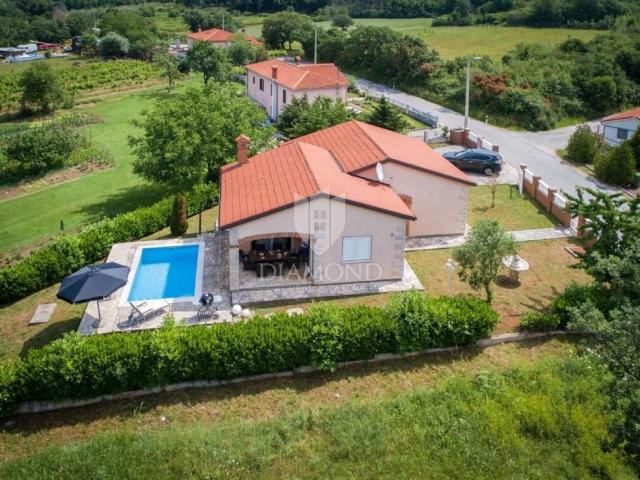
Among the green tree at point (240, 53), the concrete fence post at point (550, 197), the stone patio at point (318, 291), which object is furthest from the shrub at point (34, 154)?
the green tree at point (240, 53)

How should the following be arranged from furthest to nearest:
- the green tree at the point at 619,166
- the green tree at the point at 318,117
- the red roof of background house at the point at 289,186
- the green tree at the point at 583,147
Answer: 1. the green tree at the point at 583,147
2. the green tree at the point at 318,117
3. the green tree at the point at 619,166
4. the red roof of background house at the point at 289,186

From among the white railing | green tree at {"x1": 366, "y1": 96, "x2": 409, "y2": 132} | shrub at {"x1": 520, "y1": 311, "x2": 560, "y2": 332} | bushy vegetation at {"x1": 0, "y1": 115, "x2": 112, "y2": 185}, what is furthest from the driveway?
bushy vegetation at {"x1": 0, "y1": 115, "x2": 112, "y2": 185}

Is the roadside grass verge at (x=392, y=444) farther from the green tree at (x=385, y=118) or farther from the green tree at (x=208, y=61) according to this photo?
the green tree at (x=208, y=61)

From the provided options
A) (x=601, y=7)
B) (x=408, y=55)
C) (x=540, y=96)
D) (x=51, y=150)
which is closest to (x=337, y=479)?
(x=51, y=150)

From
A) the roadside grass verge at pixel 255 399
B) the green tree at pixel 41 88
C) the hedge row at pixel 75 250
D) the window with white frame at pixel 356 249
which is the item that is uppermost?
the green tree at pixel 41 88

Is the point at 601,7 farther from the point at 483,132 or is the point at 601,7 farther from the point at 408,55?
the point at 483,132

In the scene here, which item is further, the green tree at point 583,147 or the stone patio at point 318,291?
the green tree at point 583,147
